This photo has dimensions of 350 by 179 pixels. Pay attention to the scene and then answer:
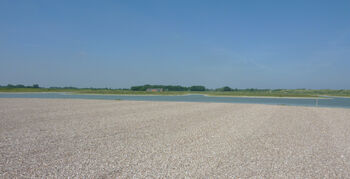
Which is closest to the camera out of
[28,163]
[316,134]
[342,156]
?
[28,163]

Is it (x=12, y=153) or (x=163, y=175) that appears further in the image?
(x=12, y=153)

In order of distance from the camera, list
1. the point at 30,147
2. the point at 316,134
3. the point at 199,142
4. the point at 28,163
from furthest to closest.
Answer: the point at 316,134 < the point at 199,142 < the point at 30,147 < the point at 28,163

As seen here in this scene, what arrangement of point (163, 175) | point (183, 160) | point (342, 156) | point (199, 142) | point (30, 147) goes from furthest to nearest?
point (199, 142) → point (30, 147) → point (342, 156) → point (183, 160) → point (163, 175)

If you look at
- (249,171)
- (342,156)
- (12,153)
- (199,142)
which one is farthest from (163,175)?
(342,156)

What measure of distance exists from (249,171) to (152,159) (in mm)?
2363

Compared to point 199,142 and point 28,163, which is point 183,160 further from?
point 28,163

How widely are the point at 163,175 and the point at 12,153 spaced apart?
4.32m

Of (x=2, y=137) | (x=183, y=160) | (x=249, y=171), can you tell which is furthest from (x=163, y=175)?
(x=2, y=137)

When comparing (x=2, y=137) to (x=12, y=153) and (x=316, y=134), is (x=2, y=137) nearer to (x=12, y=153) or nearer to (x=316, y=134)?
(x=12, y=153)

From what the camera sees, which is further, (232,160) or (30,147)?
(30,147)

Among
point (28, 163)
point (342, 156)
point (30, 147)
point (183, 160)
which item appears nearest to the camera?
point (28, 163)

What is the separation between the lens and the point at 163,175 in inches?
176

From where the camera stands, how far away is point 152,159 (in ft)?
18.0

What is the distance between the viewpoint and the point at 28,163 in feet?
16.4
